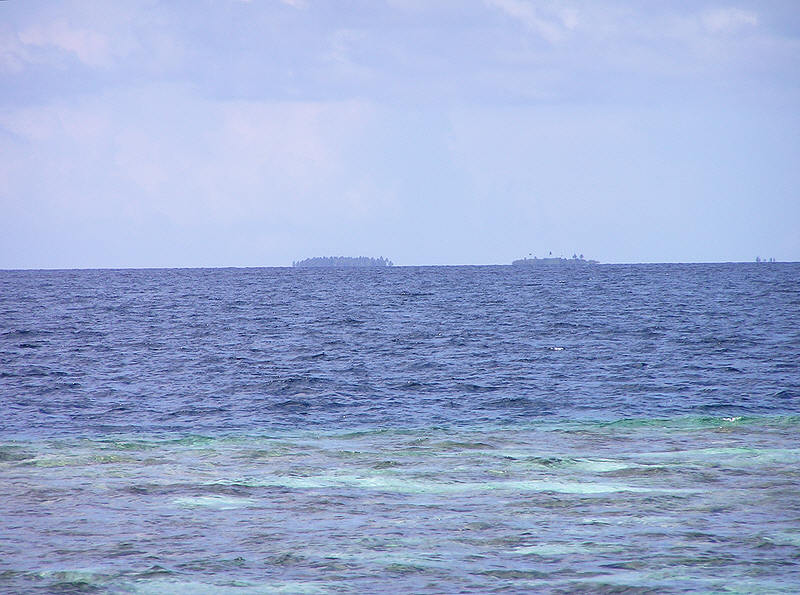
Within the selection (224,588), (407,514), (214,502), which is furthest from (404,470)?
(224,588)

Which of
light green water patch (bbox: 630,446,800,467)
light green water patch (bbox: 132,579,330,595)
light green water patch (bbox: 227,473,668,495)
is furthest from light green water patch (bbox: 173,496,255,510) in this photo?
light green water patch (bbox: 630,446,800,467)

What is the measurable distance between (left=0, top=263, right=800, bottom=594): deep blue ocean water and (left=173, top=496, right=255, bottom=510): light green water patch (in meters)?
0.07

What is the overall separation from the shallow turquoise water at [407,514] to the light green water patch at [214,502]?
50 millimetres

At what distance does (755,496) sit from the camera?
50.5 ft

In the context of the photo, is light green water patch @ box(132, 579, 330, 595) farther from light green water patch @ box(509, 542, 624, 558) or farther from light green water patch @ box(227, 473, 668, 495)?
light green water patch @ box(227, 473, 668, 495)

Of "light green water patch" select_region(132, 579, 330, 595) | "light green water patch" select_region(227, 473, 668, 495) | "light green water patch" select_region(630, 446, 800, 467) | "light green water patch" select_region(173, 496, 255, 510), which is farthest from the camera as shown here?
"light green water patch" select_region(630, 446, 800, 467)

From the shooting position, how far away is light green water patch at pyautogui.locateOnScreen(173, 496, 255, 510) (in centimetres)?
1511

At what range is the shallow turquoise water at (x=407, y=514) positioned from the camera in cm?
1145

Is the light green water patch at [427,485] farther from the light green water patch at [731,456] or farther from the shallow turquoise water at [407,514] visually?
the light green water patch at [731,456]

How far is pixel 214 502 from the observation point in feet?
50.4

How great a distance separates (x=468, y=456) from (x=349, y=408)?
9.83 meters

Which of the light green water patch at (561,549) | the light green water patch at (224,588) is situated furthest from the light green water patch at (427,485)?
the light green water patch at (224,588)

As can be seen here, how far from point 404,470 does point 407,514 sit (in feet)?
11.5

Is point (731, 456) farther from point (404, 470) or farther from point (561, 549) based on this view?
point (561, 549)
